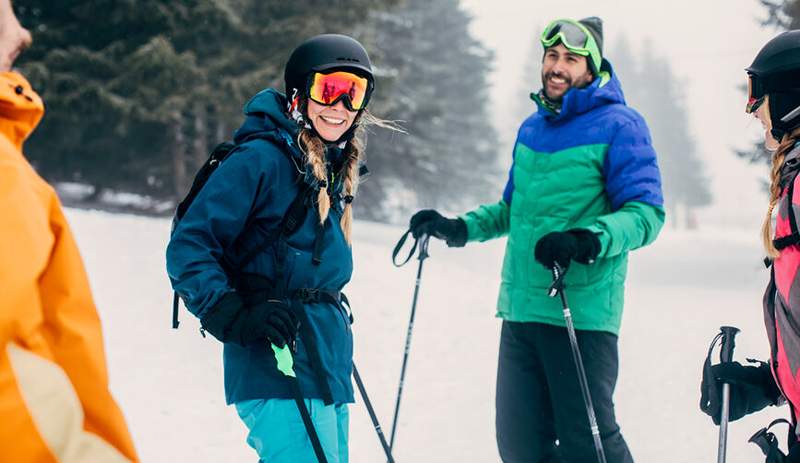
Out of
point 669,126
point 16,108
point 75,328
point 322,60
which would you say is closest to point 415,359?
point 322,60

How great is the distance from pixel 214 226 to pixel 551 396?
6.18ft

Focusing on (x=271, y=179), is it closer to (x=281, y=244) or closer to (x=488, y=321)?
(x=281, y=244)

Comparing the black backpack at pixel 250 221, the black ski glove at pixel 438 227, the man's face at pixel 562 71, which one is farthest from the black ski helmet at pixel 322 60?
the black ski glove at pixel 438 227

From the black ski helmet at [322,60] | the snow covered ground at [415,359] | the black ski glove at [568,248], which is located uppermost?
the black ski helmet at [322,60]

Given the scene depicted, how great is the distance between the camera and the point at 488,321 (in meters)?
9.79

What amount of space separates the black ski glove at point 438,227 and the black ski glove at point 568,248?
0.95 metres

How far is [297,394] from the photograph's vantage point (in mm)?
2455

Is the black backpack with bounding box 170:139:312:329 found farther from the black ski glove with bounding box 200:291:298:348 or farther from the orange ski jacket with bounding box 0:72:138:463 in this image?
the orange ski jacket with bounding box 0:72:138:463

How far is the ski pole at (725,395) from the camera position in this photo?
8.91 ft

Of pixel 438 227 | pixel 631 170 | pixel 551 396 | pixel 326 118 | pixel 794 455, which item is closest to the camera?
pixel 794 455

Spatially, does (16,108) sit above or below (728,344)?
above

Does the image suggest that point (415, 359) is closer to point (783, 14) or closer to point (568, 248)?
point (568, 248)

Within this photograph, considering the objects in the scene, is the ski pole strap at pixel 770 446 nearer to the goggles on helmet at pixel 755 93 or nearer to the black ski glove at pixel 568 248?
the black ski glove at pixel 568 248

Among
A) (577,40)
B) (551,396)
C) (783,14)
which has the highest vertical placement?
(783,14)
